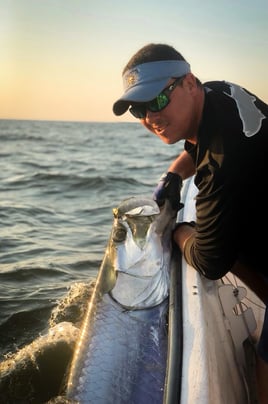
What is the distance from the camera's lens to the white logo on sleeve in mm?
2354

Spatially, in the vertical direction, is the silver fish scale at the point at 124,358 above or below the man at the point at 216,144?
below

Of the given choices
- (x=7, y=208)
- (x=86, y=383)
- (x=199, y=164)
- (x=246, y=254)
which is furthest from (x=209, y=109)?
(x=7, y=208)

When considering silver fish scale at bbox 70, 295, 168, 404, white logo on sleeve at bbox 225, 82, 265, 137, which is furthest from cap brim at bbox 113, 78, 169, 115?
silver fish scale at bbox 70, 295, 168, 404

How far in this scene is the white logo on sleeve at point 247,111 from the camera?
2.35 metres

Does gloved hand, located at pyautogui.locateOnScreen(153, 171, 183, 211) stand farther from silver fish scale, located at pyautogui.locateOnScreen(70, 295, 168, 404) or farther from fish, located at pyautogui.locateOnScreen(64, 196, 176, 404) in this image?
silver fish scale, located at pyautogui.locateOnScreen(70, 295, 168, 404)

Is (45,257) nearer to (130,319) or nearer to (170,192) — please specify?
(170,192)

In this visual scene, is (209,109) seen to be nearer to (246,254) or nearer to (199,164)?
(199,164)

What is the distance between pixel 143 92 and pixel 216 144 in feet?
1.61

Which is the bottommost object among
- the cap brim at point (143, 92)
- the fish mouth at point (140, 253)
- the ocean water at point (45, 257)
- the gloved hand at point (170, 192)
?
the ocean water at point (45, 257)

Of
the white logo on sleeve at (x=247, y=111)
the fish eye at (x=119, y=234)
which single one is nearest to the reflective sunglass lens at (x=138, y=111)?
the white logo on sleeve at (x=247, y=111)

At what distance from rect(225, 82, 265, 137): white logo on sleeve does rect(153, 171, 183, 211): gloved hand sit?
3.34ft

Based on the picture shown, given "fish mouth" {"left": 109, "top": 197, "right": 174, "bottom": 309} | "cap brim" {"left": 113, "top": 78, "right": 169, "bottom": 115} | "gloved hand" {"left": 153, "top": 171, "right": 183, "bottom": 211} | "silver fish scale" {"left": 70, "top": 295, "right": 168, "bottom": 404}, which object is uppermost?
"cap brim" {"left": 113, "top": 78, "right": 169, "bottom": 115}

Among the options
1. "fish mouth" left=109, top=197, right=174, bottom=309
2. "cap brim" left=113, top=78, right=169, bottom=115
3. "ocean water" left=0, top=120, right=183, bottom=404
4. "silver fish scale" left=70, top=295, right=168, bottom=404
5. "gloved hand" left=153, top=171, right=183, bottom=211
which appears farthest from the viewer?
"ocean water" left=0, top=120, right=183, bottom=404

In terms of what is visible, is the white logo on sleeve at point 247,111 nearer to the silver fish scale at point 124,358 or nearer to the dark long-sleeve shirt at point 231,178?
the dark long-sleeve shirt at point 231,178
